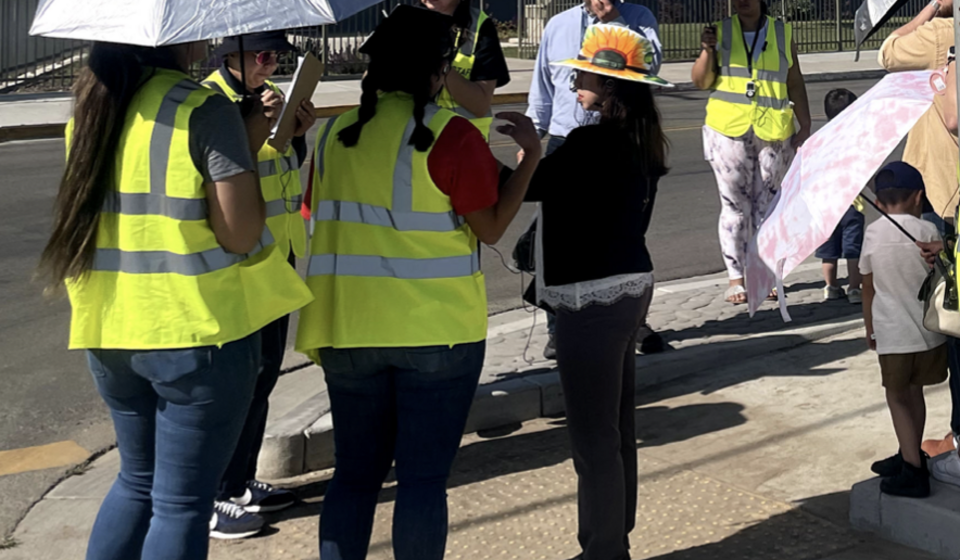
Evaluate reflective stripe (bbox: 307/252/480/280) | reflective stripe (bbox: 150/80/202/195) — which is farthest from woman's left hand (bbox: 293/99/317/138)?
reflective stripe (bbox: 150/80/202/195)

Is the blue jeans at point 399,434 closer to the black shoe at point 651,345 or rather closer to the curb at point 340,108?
the black shoe at point 651,345

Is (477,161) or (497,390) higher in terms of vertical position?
(477,161)

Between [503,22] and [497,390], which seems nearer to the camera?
[497,390]

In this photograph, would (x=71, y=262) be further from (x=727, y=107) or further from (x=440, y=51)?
(x=727, y=107)

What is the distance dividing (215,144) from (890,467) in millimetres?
2718

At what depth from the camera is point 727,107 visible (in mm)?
7578

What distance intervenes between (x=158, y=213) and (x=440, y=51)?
2.99 feet

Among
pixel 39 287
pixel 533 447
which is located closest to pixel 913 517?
pixel 533 447

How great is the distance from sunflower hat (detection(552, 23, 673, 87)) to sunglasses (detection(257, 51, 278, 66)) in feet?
4.03

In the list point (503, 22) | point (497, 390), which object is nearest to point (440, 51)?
point (497, 390)

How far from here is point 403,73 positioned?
346cm

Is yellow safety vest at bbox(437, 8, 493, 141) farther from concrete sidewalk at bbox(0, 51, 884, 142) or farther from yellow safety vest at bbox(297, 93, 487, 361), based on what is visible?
concrete sidewalk at bbox(0, 51, 884, 142)

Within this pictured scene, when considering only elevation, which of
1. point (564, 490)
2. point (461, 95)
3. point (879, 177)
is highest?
point (461, 95)

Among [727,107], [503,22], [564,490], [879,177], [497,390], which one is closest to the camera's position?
[879,177]
